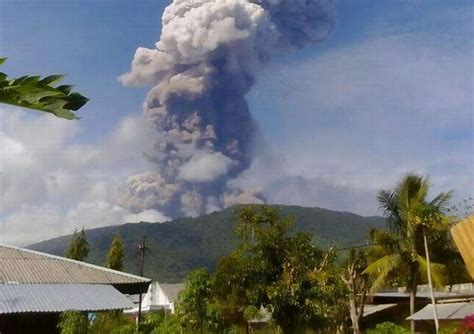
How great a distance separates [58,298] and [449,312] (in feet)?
44.7

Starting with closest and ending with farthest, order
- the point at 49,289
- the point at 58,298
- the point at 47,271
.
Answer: the point at 58,298, the point at 49,289, the point at 47,271

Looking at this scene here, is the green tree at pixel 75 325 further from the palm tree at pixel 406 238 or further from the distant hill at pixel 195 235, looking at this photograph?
the distant hill at pixel 195 235

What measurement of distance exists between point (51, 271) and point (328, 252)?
1024 centimetres

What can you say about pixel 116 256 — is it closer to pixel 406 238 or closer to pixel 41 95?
pixel 406 238

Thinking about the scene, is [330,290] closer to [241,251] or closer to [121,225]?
[241,251]

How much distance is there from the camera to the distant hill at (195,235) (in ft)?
377

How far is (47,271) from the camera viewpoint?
20.1 meters

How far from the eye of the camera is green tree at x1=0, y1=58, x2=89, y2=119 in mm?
1247

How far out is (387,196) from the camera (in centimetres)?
2166

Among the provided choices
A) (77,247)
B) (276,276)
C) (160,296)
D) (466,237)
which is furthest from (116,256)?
Answer: (466,237)

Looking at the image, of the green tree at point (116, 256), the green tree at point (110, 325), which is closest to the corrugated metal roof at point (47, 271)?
the green tree at point (110, 325)

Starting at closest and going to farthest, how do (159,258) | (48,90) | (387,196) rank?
(48,90)
(387,196)
(159,258)

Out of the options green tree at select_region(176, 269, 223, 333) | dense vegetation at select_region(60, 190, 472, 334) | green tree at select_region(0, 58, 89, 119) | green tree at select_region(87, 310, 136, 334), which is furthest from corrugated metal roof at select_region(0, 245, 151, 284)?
green tree at select_region(0, 58, 89, 119)

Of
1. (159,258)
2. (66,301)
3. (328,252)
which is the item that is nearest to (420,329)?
(328,252)
